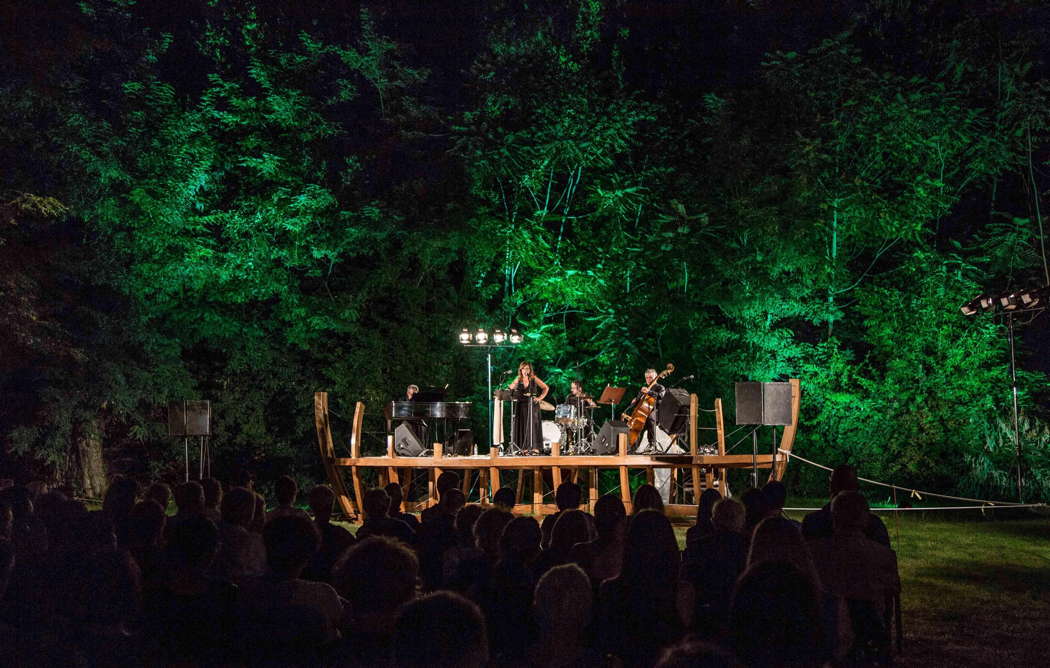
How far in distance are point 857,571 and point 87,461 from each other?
51.6 feet

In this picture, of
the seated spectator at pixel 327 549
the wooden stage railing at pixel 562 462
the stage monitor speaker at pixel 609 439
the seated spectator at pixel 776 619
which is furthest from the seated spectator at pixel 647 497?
the stage monitor speaker at pixel 609 439

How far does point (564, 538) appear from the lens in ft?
14.3

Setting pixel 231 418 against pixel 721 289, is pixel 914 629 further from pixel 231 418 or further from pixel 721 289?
pixel 231 418

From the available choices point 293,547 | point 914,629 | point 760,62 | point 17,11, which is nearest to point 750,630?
point 293,547

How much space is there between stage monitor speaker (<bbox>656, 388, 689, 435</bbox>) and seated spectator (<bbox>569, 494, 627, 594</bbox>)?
8.85m

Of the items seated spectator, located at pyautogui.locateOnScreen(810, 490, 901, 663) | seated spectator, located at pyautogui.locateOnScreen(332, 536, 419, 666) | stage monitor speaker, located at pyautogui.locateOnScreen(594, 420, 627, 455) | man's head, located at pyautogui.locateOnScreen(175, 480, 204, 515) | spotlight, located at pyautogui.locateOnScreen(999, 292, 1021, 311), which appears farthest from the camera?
stage monitor speaker, located at pyautogui.locateOnScreen(594, 420, 627, 455)

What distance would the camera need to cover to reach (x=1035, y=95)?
57.8ft

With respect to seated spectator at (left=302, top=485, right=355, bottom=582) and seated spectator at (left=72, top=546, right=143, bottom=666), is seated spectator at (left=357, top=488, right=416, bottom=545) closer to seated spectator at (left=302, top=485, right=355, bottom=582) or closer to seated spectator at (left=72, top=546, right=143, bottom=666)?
seated spectator at (left=302, top=485, right=355, bottom=582)

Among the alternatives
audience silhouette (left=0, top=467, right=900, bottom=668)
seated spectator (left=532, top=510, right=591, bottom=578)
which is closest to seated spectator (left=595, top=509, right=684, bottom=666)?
audience silhouette (left=0, top=467, right=900, bottom=668)

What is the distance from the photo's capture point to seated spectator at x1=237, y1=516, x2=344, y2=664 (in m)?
2.95

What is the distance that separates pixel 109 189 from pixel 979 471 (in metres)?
14.6

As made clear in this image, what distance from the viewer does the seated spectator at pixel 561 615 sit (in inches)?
121

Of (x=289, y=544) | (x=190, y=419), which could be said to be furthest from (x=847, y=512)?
(x=190, y=419)

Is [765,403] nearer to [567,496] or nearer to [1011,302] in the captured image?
[567,496]
